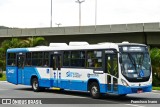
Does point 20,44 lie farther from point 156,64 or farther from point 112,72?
point 112,72

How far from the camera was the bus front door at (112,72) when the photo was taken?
1833 cm

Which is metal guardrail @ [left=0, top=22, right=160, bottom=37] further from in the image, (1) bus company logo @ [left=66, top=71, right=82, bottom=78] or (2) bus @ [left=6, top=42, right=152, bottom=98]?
(1) bus company logo @ [left=66, top=71, right=82, bottom=78]

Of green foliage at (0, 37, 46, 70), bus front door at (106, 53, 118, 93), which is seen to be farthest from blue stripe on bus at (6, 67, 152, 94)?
green foliage at (0, 37, 46, 70)

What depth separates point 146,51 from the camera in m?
19.4

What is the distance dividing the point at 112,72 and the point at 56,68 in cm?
509

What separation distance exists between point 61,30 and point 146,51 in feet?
129

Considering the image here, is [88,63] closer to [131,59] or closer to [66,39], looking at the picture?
[131,59]

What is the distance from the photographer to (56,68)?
22.8 metres

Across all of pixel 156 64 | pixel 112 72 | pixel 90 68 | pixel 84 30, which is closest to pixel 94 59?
pixel 90 68

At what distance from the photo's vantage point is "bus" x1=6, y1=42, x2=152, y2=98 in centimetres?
1825

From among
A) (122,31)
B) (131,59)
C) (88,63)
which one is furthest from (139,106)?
(122,31)

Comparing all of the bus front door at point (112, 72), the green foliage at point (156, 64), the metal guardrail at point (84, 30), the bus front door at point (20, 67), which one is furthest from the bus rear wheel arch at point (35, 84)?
the metal guardrail at point (84, 30)

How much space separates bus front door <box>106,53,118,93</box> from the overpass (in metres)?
30.0

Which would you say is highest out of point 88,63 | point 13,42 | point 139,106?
point 13,42
